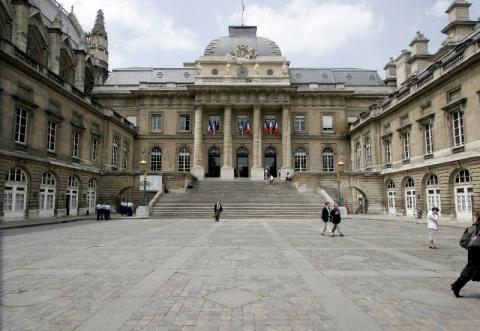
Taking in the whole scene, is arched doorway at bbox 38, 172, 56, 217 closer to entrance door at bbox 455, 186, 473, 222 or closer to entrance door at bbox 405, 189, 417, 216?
entrance door at bbox 405, 189, 417, 216

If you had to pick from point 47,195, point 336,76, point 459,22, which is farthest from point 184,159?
point 459,22

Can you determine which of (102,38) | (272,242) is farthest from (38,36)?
(272,242)

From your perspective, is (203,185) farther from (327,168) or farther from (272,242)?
(272,242)

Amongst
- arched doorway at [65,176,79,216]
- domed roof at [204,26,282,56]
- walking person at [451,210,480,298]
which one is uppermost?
domed roof at [204,26,282,56]

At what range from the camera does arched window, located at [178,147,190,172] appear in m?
43.7

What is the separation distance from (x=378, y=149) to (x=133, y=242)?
29.0m

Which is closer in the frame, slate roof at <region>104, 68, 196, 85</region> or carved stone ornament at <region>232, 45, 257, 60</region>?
carved stone ornament at <region>232, 45, 257, 60</region>

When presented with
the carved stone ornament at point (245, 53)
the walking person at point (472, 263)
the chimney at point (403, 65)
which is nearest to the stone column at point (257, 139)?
the carved stone ornament at point (245, 53)

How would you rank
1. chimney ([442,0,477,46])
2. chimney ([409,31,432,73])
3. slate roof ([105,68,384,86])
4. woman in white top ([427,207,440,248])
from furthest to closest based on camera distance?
slate roof ([105,68,384,86])
chimney ([409,31,432,73])
chimney ([442,0,477,46])
woman in white top ([427,207,440,248])

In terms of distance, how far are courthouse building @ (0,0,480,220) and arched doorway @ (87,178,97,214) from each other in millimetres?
190

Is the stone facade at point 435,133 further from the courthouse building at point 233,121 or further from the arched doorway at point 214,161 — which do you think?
the arched doorway at point 214,161

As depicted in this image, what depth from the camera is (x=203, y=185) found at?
33.4 m

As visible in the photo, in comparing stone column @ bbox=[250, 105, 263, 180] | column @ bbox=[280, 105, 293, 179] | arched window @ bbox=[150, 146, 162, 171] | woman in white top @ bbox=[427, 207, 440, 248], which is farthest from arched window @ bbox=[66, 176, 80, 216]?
woman in white top @ bbox=[427, 207, 440, 248]

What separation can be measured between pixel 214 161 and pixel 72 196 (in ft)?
62.7
